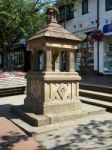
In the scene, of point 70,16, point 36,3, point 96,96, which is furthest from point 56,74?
point 70,16

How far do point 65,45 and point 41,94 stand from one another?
1551mm

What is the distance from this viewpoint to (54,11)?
32.0ft

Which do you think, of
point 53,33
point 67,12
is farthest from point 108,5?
point 53,33

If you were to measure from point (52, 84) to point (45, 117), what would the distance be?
1.02 meters

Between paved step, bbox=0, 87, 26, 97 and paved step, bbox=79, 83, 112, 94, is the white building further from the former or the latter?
paved step, bbox=0, 87, 26, 97

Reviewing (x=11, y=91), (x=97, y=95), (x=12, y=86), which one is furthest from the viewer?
(x=11, y=91)

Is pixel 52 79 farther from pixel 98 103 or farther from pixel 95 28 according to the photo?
pixel 95 28

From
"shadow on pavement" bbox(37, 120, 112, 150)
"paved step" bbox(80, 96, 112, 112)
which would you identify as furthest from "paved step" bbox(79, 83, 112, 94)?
"shadow on pavement" bbox(37, 120, 112, 150)

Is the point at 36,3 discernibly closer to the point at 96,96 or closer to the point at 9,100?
the point at 9,100

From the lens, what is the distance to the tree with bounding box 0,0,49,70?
19.8 meters

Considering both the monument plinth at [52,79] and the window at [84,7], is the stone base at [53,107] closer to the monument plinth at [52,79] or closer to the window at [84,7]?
the monument plinth at [52,79]

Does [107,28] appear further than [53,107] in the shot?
Yes

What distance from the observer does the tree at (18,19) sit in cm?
1983

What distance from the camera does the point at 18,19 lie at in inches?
780
